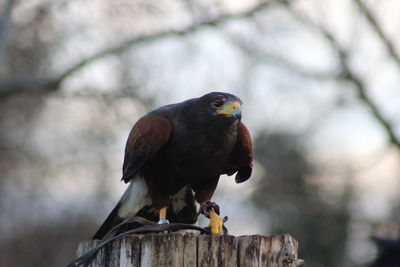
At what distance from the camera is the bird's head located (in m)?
5.89

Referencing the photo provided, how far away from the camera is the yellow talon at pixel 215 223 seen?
4.94 m

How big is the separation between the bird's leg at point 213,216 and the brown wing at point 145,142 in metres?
0.59

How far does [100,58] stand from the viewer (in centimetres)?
1750

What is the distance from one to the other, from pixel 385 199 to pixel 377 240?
1282cm

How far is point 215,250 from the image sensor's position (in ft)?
13.7

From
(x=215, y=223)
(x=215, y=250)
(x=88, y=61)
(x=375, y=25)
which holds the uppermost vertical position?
(x=375, y=25)

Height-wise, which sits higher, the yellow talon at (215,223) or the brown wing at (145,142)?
the brown wing at (145,142)

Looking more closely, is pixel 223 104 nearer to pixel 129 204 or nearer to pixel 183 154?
pixel 183 154

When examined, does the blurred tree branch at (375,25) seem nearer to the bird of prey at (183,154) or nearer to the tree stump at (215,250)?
the bird of prey at (183,154)

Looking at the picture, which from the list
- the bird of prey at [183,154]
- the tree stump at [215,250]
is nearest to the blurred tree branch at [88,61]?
the bird of prey at [183,154]

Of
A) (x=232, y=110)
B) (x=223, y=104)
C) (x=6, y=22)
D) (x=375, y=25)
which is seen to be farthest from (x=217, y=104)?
(x=375, y=25)

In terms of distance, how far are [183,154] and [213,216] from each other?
2.43ft

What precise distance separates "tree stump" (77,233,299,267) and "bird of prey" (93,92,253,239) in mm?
1516

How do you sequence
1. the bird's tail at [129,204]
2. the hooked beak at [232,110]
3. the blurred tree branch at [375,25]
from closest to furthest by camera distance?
the bird's tail at [129,204]
the hooked beak at [232,110]
the blurred tree branch at [375,25]
